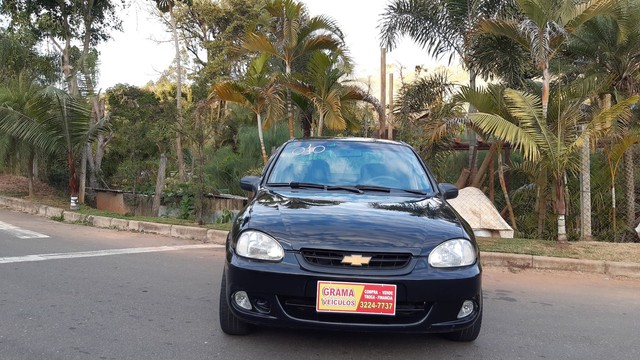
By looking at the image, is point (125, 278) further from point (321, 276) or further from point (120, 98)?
point (120, 98)

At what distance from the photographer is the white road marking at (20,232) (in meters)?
8.72

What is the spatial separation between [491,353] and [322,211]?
60.0 inches

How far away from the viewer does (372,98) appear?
11453 mm

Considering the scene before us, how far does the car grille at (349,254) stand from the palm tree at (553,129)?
496 cm

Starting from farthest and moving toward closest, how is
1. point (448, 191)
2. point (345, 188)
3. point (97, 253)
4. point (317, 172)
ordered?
point (97, 253), point (448, 191), point (317, 172), point (345, 188)

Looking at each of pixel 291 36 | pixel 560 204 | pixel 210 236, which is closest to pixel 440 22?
pixel 291 36

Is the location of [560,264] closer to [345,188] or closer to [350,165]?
[350,165]

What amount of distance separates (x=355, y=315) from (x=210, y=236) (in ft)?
20.1

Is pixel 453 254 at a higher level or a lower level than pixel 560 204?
lower

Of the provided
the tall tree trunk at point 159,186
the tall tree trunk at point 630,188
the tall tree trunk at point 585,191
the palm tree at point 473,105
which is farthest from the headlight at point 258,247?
the tall tree trunk at point 159,186

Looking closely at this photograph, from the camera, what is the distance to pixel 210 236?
354 inches

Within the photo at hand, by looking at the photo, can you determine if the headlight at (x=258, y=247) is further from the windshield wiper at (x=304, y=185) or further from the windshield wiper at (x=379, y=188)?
the windshield wiper at (x=379, y=188)

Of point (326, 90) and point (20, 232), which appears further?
point (326, 90)

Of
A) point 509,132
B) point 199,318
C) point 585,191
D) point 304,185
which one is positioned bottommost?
point 199,318
